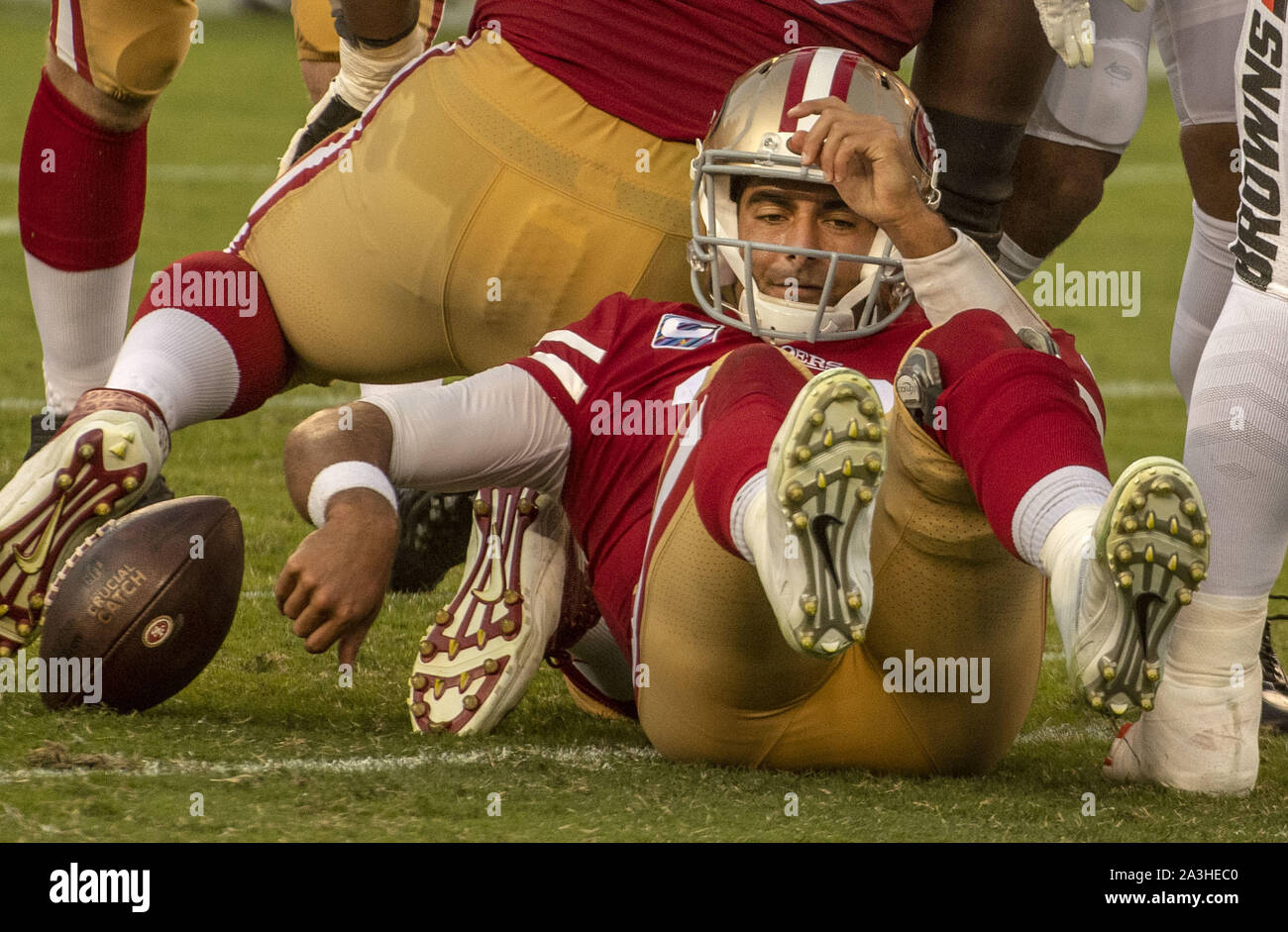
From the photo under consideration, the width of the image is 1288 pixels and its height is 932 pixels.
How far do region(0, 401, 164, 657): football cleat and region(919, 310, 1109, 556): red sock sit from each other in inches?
46.3

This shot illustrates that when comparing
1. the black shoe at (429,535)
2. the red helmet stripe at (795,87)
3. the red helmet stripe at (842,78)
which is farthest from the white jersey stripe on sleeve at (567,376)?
the black shoe at (429,535)

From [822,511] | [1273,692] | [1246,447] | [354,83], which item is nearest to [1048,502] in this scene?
[822,511]

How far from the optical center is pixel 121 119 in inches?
140

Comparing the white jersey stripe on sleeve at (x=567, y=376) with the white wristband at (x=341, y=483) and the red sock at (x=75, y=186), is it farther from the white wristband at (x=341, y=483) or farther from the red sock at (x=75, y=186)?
the red sock at (x=75, y=186)

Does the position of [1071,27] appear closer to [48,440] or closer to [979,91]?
[979,91]

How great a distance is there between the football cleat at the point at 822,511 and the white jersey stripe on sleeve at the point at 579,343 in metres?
0.70

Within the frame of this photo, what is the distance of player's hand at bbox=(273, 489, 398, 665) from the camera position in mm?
2346

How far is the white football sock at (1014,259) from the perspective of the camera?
3844 mm

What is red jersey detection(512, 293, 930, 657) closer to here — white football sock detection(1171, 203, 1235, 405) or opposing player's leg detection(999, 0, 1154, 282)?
white football sock detection(1171, 203, 1235, 405)

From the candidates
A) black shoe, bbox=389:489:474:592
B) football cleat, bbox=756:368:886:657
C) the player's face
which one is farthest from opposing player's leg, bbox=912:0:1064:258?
football cleat, bbox=756:368:886:657

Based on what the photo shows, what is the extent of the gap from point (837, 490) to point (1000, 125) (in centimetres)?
152

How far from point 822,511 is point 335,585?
1.94ft
